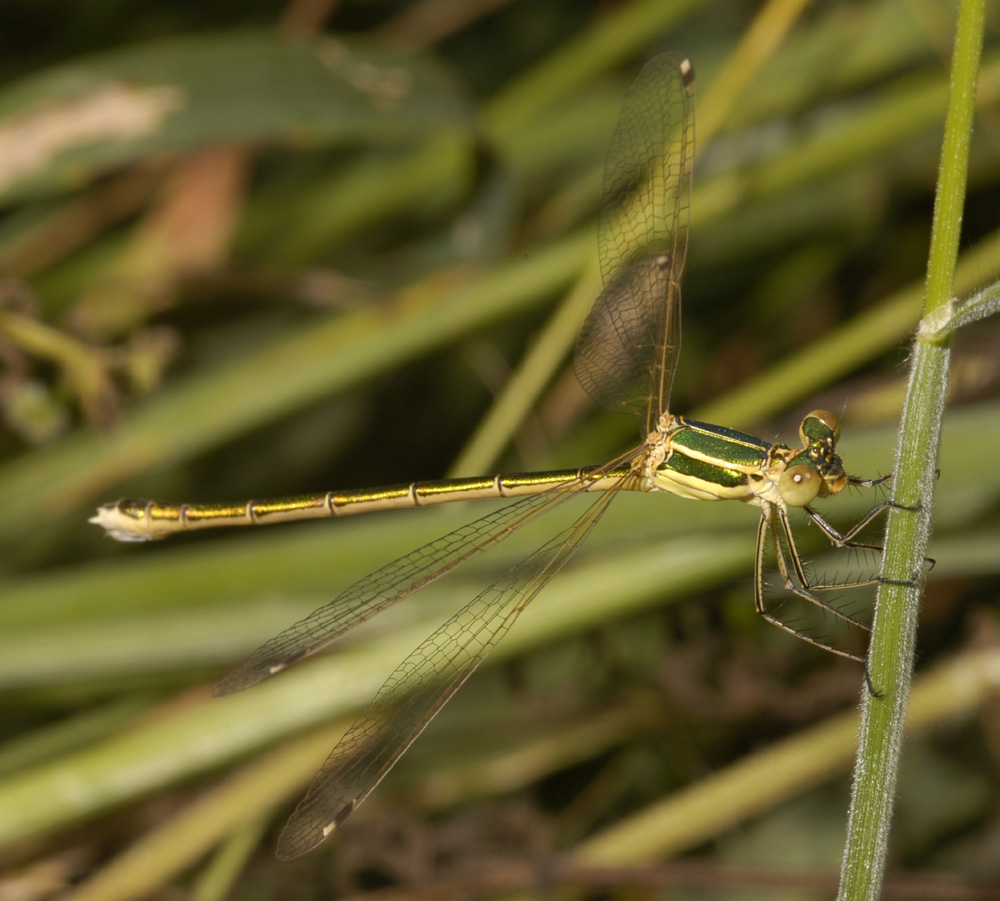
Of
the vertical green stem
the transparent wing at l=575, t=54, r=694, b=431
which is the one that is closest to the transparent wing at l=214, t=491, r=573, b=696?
the transparent wing at l=575, t=54, r=694, b=431

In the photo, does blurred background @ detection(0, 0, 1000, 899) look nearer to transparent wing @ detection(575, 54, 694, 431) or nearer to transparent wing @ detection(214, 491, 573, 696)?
transparent wing @ detection(214, 491, 573, 696)

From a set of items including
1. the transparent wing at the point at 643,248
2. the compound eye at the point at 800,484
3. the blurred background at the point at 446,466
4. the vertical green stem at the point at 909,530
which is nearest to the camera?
the vertical green stem at the point at 909,530

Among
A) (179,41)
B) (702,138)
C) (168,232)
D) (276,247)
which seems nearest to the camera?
(702,138)

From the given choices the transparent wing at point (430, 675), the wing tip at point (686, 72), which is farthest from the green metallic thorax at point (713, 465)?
the wing tip at point (686, 72)

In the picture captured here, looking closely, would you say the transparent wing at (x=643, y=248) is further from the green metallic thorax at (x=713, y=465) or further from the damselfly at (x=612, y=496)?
the green metallic thorax at (x=713, y=465)

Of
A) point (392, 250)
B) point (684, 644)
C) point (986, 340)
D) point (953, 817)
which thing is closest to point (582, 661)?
point (684, 644)

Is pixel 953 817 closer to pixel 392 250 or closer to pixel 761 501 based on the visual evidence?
pixel 761 501
